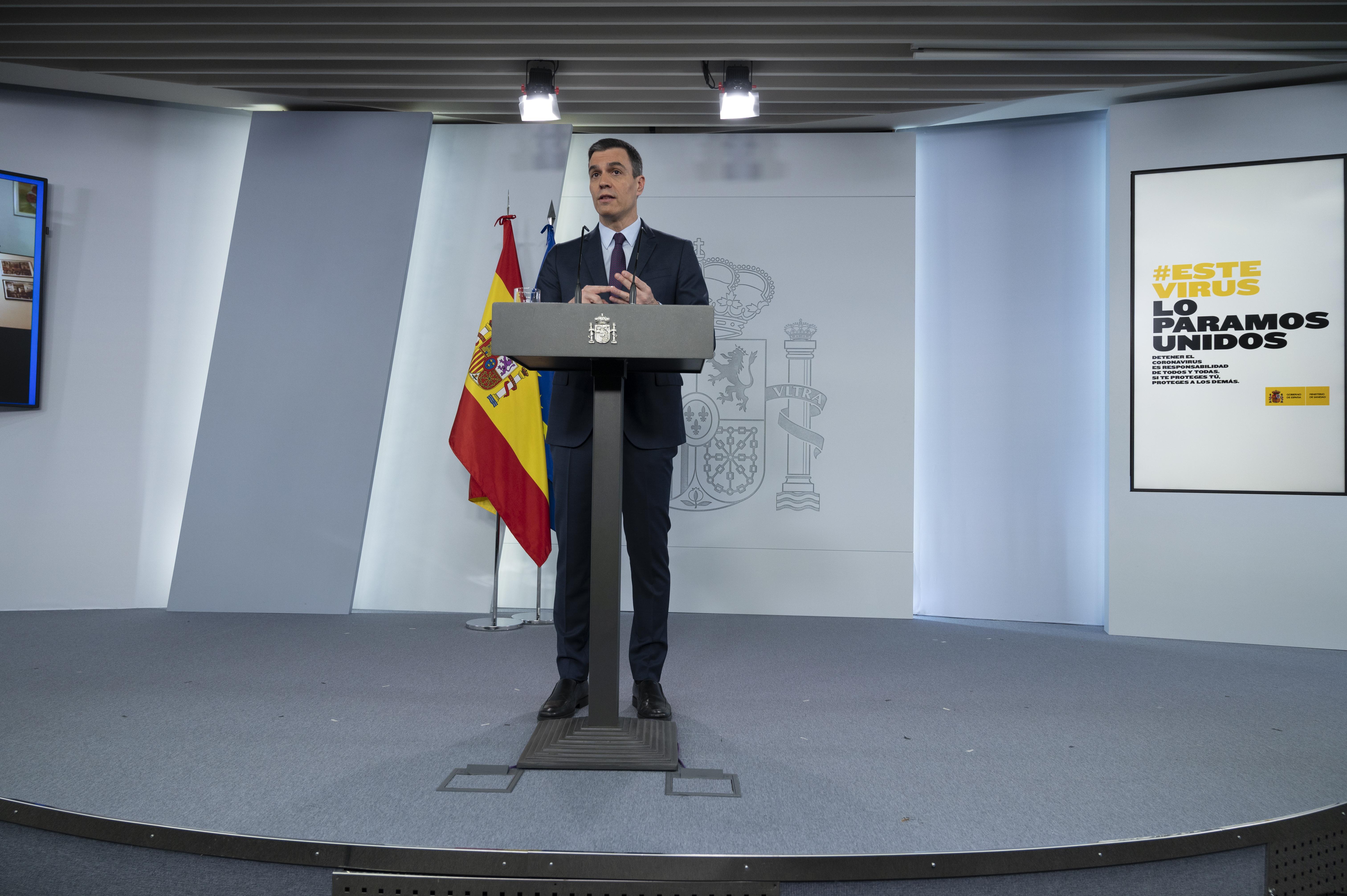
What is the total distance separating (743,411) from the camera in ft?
13.9

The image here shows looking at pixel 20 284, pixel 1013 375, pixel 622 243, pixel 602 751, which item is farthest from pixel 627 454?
pixel 20 284

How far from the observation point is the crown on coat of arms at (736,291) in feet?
14.0

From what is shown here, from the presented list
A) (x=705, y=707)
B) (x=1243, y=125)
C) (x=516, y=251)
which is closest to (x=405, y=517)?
(x=516, y=251)

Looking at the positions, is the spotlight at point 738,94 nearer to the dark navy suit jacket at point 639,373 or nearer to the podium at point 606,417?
the dark navy suit jacket at point 639,373

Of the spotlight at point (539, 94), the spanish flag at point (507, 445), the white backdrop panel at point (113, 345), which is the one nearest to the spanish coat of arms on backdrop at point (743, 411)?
the spanish flag at point (507, 445)

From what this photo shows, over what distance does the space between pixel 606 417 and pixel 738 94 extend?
2419 millimetres

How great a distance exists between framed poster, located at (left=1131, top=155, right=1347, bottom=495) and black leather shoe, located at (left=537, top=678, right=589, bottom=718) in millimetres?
3040

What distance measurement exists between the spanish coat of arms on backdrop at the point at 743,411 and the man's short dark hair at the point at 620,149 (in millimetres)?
2044

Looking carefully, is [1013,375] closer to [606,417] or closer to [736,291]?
[736,291]

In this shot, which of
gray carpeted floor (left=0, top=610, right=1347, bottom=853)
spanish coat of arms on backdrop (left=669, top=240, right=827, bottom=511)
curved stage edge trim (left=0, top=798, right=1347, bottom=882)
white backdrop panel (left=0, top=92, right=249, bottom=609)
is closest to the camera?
curved stage edge trim (left=0, top=798, right=1347, bottom=882)

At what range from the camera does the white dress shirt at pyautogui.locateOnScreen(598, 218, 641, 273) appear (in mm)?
2223

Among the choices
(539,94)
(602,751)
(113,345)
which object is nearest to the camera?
(602,751)

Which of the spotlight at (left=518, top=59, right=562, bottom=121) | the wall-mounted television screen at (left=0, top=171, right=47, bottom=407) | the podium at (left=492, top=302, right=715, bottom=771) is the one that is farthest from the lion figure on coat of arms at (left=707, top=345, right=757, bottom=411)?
the wall-mounted television screen at (left=0, top=171, right=47, bottom=407)

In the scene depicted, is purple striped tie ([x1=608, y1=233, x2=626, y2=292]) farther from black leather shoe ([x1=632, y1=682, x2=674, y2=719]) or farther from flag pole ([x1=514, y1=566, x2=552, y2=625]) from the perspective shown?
flag pole ([x1=514, y1=566, x2=552, y2=625])
